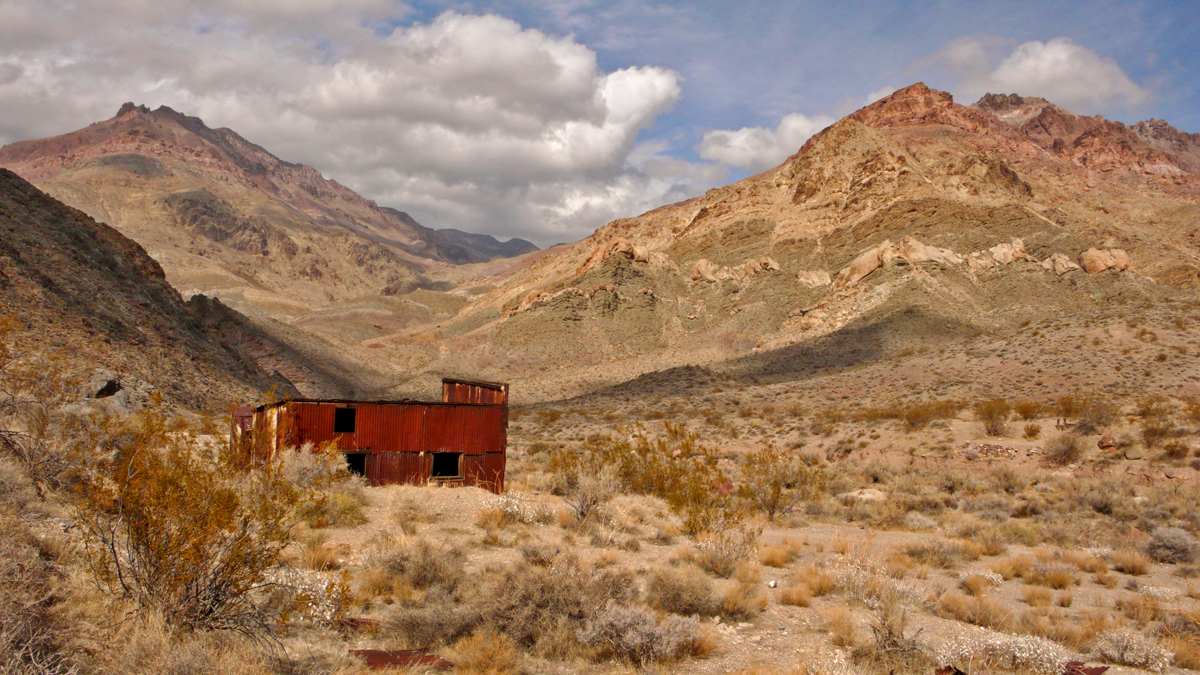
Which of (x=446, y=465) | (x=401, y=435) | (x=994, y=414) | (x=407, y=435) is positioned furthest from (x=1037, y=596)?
(x=994, y=414)

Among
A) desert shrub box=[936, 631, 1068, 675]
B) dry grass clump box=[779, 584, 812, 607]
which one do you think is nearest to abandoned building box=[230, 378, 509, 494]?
dry grass clump box=[779, 584, 812, 607]

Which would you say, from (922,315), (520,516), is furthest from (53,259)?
(922,315)

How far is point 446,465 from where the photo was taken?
691 inches

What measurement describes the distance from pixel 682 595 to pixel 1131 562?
27.9 ft

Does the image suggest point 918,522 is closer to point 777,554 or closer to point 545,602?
point 777,554

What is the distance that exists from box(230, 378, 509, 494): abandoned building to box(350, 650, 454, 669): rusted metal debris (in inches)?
376

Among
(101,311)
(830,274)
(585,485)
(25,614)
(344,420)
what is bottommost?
(585,485)

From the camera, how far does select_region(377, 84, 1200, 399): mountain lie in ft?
166

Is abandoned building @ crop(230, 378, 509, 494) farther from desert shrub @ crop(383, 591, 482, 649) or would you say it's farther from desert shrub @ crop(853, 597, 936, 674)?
desert shrub @ crop(853, 597, 936, 674)

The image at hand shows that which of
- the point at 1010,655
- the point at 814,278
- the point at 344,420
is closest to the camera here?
the point at 1010,655

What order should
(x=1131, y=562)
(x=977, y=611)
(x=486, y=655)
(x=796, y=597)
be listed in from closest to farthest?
1. (x=486, y=655)
2. (x=977, y=611)
3. (x=796, y=597)
4. (x=1131, y=562)

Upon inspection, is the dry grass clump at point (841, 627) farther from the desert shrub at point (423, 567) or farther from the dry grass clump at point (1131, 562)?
the dry grass clump at point (1131, 562)

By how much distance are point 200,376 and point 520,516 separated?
23.6m

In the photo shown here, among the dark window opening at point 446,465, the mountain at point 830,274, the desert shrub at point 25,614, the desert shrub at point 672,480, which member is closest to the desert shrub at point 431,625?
the desert shrub at point 25,614
